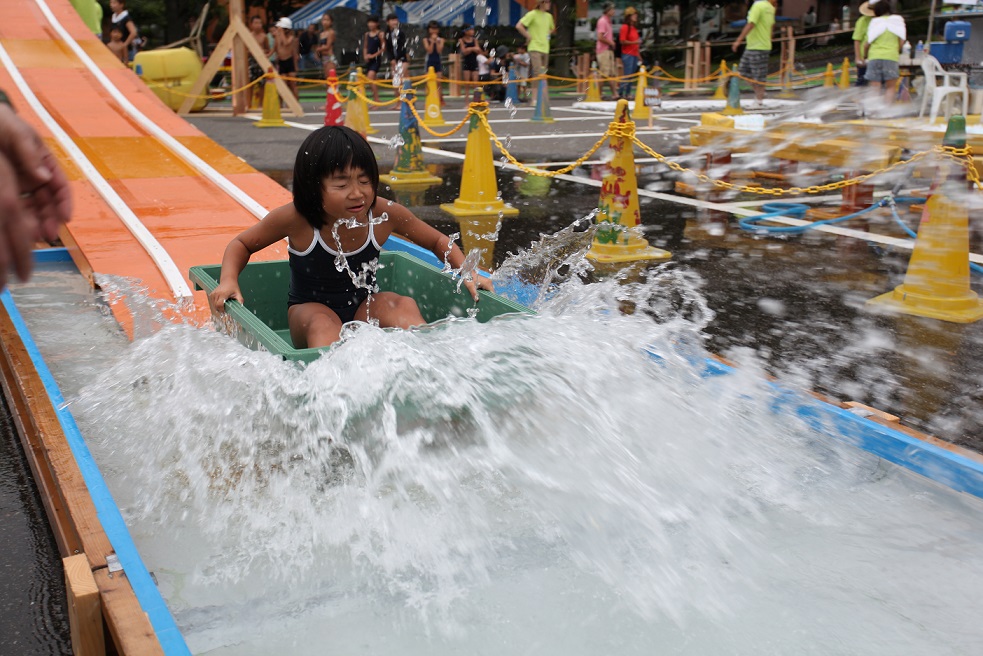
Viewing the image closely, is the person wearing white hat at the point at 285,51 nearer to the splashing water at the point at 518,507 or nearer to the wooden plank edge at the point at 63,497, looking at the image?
the wooden plank edge at the point at 63,497

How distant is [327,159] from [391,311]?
727mm

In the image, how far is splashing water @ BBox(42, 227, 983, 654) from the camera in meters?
2.70

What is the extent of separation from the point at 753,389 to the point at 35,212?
9.87 feet

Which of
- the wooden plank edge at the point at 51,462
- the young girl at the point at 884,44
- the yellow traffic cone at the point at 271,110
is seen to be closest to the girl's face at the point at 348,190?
the wooden plank edge at the point at 51,462

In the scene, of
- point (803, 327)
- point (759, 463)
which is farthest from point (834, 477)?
point (803, 327)

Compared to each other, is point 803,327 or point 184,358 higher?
point 184,358

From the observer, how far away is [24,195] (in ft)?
4.99

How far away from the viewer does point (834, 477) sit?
3.47 meters

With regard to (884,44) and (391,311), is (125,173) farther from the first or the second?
(884,44)

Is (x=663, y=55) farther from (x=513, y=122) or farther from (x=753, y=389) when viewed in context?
(x=753, y=389)

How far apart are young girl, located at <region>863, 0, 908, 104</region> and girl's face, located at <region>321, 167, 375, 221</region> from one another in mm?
10334

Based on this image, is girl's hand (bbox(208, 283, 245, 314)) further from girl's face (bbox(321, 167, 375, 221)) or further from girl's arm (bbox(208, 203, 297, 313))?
girl's face (bbox(321, 167, 375, 221))

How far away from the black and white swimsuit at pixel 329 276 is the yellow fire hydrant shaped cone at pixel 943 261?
10.9ft

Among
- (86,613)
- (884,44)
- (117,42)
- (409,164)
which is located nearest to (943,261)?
(86,613)
